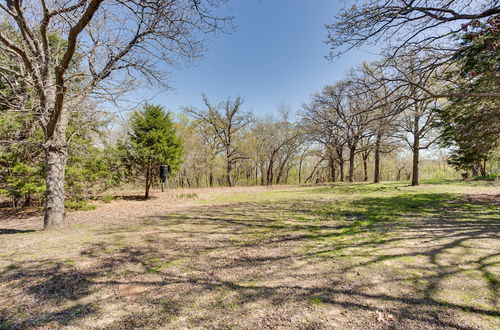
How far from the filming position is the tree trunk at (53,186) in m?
4.92

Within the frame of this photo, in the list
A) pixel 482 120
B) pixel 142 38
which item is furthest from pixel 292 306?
pixel 482 120

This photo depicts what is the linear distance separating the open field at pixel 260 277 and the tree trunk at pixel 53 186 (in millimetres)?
607

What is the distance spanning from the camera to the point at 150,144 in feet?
35.7

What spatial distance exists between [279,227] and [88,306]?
3419 mm

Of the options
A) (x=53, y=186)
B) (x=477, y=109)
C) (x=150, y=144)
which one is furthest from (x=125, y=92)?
(x=477, y=109)

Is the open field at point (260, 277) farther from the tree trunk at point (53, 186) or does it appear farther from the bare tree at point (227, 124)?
the bare tree at point (227, 124)

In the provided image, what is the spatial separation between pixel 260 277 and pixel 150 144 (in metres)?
10.5

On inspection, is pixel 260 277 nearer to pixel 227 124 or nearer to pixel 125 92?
pixel 125 92

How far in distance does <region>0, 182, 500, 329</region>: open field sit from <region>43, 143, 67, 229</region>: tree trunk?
607 mm

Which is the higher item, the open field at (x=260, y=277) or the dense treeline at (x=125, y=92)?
the dense treeline at (x=125, y=92)

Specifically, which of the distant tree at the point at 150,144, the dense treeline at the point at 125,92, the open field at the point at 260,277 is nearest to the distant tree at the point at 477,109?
the dense treeline at the point at 125,92

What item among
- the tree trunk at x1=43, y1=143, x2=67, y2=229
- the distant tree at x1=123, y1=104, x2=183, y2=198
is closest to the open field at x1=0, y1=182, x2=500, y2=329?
the tree trunk at x1=43, y1=143, x2=67, y2=229

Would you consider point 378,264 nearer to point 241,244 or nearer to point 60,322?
point 241,244

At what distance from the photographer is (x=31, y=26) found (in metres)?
4.59
